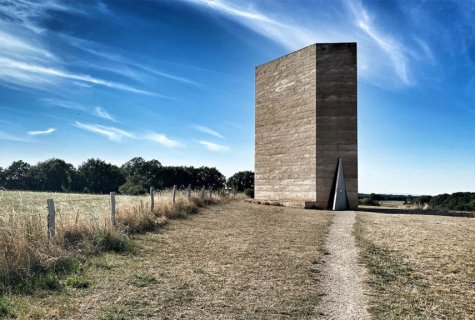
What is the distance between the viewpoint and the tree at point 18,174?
5881cm

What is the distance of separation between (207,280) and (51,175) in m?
61.9

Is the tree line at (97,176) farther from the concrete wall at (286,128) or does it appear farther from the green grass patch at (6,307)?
the green grass patch at (6,307)

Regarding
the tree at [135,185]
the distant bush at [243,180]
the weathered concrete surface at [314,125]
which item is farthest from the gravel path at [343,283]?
the distant bush at [243,180]

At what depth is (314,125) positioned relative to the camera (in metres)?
25.5

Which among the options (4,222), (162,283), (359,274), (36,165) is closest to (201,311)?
(162,283)

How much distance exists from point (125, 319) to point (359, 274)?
4.44 m

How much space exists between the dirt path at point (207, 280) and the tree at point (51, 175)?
5611 cm

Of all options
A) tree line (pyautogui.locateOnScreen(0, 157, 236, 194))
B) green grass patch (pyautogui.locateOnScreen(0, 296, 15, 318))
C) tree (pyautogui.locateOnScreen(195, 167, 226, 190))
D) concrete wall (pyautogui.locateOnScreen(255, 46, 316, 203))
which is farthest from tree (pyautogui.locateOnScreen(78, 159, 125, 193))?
green grass patch (pyautogui.locateOnScreen(0, 296, 15, 318))

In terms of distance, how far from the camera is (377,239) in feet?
36.4

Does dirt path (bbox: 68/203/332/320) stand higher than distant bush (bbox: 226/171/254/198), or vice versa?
distant bush (bbox: 226/171/254/198)

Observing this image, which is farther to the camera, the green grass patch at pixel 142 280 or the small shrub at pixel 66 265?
the small shrub at pixel 66 265

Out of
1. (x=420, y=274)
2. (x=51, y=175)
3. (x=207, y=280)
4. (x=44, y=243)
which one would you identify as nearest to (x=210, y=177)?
(x=51, y=175)

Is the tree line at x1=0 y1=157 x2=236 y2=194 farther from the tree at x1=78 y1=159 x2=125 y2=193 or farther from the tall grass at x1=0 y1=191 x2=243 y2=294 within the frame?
the tall grass at x1=0 y1=191 x2=243 y2=294

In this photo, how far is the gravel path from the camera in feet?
16.3
